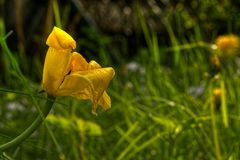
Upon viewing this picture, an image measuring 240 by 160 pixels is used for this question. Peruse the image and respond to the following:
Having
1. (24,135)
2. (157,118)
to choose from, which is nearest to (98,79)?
(24,135)

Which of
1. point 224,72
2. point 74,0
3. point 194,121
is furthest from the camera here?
point 74,0

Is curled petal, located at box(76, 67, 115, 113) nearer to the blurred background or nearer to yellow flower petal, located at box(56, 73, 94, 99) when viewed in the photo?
yellow flower petal, located at box(56, 73, 94, 99)

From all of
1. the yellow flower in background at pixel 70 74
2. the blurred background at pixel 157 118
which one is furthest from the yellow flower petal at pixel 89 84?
the blurred background at pixel 157 118

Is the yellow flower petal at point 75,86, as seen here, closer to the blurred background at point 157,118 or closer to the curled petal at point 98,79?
the curled petal at point 98,79

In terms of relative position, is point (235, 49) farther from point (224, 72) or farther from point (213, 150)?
point (213, 150)

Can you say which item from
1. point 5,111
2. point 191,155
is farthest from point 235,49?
A: point 5,111

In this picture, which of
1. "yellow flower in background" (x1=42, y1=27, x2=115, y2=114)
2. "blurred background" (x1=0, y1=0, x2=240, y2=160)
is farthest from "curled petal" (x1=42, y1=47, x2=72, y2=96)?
"blurred background" (x1=0, y1=0, x2=240, y2=160)

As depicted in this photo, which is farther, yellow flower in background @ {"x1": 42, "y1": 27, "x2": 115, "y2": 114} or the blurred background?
the blurred background
